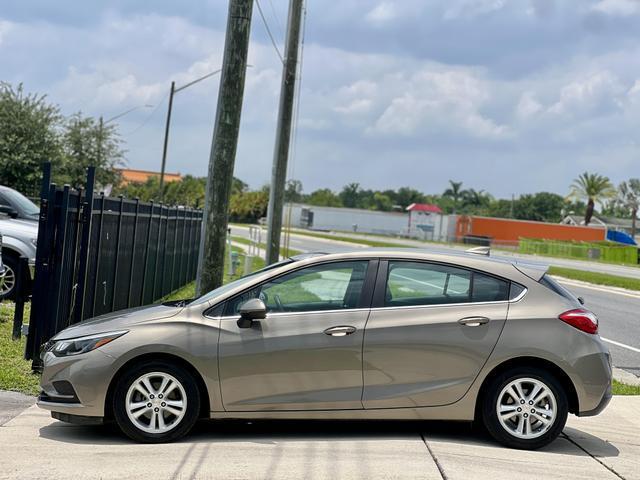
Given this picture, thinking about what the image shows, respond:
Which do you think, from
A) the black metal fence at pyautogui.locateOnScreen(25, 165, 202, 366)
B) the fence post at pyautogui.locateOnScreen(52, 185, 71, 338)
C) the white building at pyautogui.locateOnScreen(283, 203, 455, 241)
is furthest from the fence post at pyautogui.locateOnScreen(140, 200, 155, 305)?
the white building at pyautogui.locateOnScreen(283, 203, 455, 241)

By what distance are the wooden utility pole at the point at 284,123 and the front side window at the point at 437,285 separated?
11.0 meters

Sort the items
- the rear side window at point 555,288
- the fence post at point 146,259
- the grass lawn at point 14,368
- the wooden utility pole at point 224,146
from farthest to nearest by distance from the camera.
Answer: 1. the fence post at point 146,259
2. the wooden utility pole at point 224,146
3. the grass lawn at point 14,368
4. the rear side window at point 555,288

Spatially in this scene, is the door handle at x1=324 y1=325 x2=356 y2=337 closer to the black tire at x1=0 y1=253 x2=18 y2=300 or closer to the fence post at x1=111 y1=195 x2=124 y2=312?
the fence post at x1=111 y1=195 x2=124 y2=312

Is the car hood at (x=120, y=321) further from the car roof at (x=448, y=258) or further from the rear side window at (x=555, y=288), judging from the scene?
the rear side window at (x=555, y=288)

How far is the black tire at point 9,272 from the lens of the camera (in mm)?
13695

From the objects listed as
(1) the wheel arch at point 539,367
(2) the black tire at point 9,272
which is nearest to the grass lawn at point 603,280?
(2) the black tire at point 9,272

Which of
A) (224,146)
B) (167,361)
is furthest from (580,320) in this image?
(224,146)

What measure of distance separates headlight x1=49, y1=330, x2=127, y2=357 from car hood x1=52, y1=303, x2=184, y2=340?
0.05 metres

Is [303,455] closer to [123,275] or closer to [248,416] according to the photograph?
[248,416]

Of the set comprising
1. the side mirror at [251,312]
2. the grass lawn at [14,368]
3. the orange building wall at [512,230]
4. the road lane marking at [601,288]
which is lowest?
the grass lawn at [14,368]

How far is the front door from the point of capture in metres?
6.39

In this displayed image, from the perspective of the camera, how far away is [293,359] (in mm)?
6414

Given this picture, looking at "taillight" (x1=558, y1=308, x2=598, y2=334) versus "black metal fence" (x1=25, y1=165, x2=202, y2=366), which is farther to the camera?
"black metal fence" (x1=25, y1=165, x2=202, y2=366)

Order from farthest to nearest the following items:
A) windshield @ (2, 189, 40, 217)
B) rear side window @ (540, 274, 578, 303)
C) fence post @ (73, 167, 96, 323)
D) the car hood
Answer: windshield @ (2, 189, 40, 217)
fence post @ (73, 167, 96, 323)
rear side window @ (540, 274, 578, 303)
the car hood
